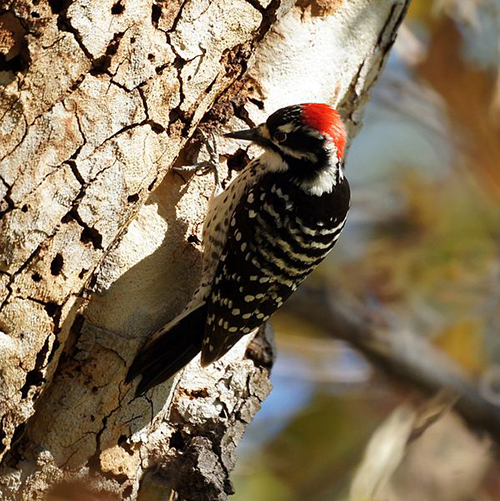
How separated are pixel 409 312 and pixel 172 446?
392 centimetres

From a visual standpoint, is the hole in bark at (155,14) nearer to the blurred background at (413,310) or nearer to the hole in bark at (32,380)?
the hole in bark at (32,380)

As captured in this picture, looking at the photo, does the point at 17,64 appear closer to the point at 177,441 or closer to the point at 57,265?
the point at 57,265

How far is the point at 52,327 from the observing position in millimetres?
2998

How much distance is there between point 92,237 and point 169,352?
0.59 metres

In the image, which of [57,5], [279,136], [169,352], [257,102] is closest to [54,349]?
[169,352]

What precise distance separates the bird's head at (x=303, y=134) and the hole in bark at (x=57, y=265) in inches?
40.1

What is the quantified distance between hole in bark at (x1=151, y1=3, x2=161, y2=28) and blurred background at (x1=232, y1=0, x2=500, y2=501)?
8.83 ft

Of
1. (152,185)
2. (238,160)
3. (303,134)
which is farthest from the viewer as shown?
(238,160)

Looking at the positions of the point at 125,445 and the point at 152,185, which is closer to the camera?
the point at 152,185

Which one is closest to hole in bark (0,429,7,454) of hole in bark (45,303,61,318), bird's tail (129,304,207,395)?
hole in bark (45,303,61,318)

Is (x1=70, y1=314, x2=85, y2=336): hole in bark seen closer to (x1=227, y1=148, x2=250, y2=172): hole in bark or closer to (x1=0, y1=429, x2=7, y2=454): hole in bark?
(x1=0, y1=429, x2=7, y2=454): hole in bark

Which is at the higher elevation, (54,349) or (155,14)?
(155,14)

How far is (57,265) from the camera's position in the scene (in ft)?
9.63

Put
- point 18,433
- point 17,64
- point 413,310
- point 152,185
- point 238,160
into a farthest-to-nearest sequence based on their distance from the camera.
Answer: point 413,310, point 238,160, point 152,185, point 18,433, point 17,64
